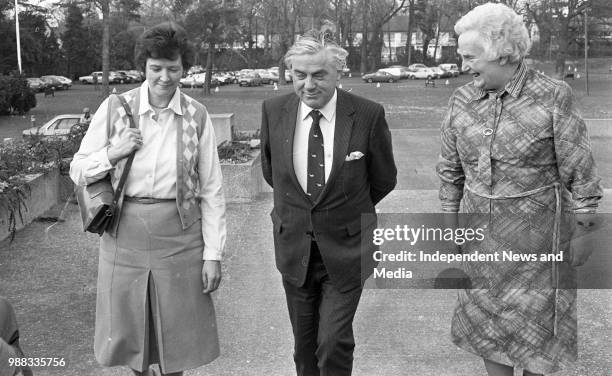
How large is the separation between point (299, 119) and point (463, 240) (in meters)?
0.90

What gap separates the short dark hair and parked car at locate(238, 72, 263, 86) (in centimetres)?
5705

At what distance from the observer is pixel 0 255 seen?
676 centimetres

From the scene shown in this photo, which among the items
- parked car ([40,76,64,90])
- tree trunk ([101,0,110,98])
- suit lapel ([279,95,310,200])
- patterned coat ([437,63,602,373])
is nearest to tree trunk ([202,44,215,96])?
tree trunk ([101,0,110,98])

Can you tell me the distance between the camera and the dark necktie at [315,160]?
10.9 feet

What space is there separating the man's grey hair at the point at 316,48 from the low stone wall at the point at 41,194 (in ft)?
16.2

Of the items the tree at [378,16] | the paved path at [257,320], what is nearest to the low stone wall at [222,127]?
the paved path at [257,320]

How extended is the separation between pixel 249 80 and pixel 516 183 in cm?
5754

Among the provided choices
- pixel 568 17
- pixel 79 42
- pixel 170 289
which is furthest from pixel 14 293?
pixel 79 42

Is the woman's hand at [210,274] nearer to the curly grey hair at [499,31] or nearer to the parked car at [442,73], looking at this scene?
the curly grey hair at [499,31]

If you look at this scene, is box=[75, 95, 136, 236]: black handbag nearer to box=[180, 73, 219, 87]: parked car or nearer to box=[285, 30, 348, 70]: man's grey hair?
box=[285, 30, 348, 70]: man's grey hair

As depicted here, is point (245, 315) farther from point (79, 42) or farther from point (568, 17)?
point (79, 42)

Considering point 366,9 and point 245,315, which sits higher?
point 366,9

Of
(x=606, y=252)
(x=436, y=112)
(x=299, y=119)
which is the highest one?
(x=299, y=119)

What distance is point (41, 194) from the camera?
8.70m
